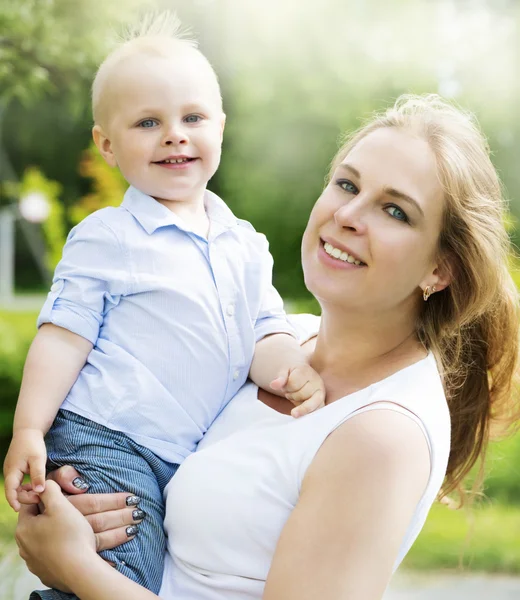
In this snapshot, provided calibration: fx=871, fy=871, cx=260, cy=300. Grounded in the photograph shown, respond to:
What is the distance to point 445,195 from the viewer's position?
1706 mm

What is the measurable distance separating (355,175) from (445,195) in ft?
0.59

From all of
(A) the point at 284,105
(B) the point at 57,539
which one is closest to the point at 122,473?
(B) the point at 57,539

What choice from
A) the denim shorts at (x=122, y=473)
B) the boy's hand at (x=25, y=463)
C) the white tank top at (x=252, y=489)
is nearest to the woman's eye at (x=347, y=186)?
the white tank top at (x=252, y=489)

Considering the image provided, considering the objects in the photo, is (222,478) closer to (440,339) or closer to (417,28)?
(440,339)

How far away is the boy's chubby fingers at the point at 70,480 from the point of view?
66.3 inches

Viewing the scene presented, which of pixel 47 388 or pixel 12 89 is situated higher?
pixel 12 89

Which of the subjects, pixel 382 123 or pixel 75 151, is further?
pixel 75 151

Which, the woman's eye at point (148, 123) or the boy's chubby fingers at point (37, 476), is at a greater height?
the woman's eye at point (148, 123)

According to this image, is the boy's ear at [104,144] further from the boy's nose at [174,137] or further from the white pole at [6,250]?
the white pole at [6,250]

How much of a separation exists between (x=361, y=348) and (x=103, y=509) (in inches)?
24.4

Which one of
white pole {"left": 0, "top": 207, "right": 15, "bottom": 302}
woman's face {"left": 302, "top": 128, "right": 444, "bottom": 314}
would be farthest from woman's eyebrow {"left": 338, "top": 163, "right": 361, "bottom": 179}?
white pole {"left": 0, "top": 207, "right": 15, "bottom": 302}

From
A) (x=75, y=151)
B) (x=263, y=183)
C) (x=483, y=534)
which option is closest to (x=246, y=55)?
(x=263, y=183)

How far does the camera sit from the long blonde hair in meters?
1.73

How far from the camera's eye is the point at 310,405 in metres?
1.69
